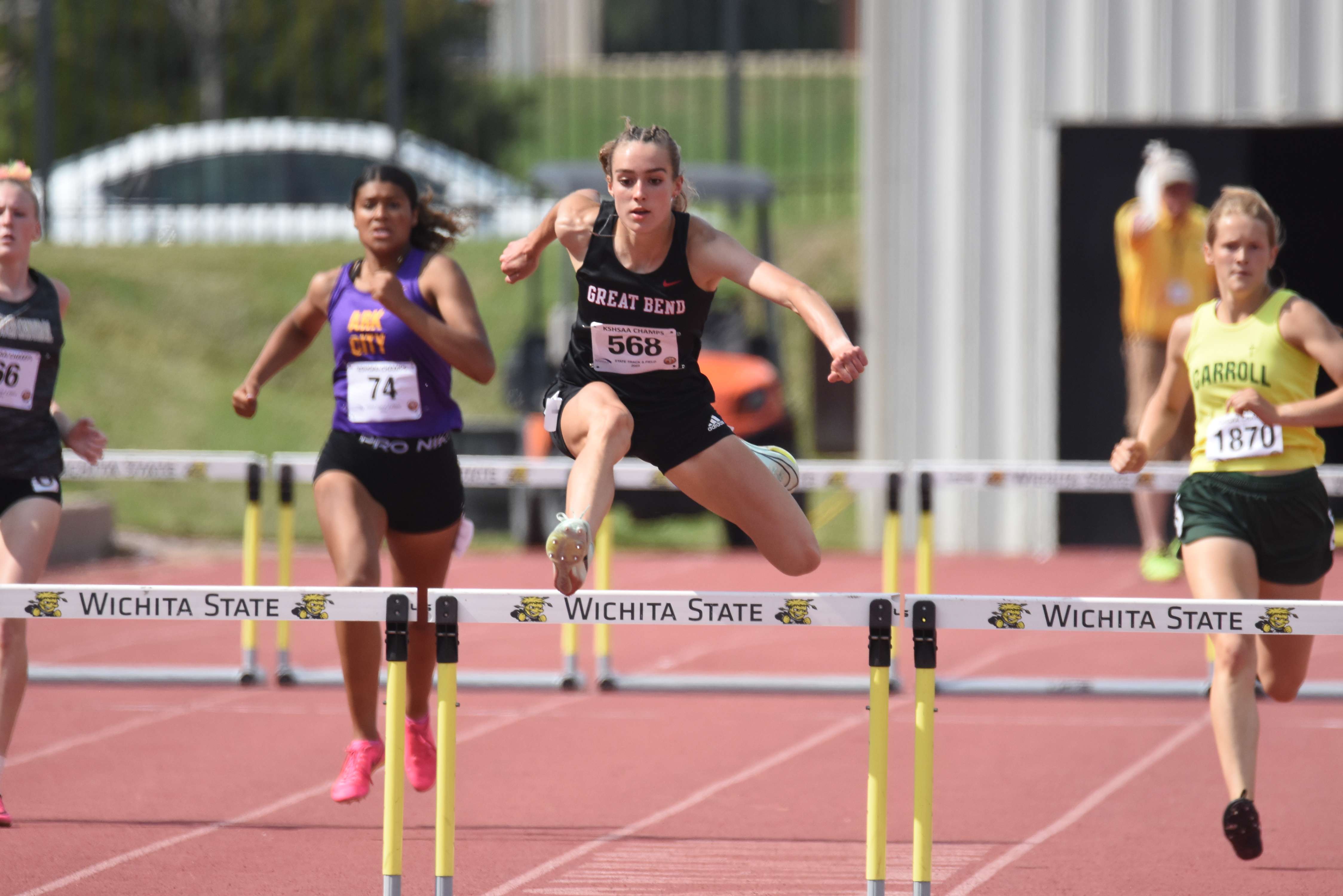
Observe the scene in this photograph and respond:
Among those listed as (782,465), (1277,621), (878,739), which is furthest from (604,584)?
(1277,621)

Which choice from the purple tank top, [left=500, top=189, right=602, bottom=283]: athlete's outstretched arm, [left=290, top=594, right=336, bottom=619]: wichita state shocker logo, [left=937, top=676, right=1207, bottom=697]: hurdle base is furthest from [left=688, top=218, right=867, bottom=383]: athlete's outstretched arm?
[left=937, top=676, right=1207, bottom=697]: hurdle base

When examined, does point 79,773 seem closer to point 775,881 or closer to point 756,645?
point 775,881

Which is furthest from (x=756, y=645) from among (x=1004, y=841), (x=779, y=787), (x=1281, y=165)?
(x=1281, y=165)

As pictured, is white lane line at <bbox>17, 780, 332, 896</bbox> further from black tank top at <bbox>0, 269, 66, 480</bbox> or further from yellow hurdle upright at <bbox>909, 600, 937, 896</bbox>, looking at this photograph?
yellow hurdle upright at <bbox>909, 600, 937, 896</bbox>

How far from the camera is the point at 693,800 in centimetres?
605

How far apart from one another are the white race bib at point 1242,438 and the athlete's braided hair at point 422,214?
8.40ft

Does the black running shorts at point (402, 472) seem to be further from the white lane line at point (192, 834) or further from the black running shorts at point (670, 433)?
the white lane line at point (192, 834)

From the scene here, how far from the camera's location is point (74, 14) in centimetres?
2088

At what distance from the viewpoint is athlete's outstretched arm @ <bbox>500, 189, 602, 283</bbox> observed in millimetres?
5008

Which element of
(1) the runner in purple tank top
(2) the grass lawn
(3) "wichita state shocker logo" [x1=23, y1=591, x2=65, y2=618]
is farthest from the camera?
(2) the grass lawn

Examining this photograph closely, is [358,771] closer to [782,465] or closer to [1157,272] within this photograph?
[782,465]

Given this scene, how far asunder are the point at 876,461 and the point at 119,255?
9.81 meters

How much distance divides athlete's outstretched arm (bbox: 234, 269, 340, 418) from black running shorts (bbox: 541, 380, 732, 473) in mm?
1302

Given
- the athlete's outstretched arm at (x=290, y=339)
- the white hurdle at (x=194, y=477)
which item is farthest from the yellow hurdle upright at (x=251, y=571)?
the athlete's outstretched arm at (x=290, y=339)
